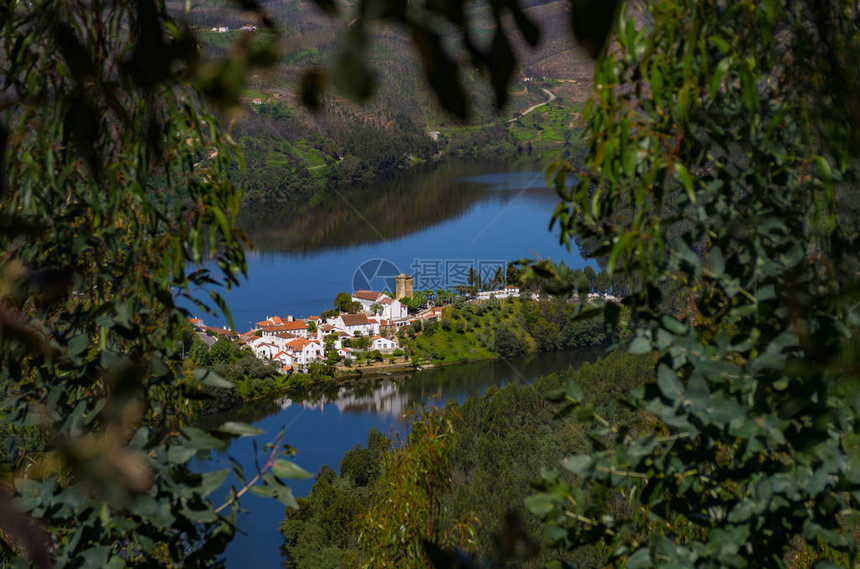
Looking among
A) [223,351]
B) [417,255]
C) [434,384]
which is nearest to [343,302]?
[417,255]

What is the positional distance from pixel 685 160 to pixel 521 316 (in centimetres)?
3069

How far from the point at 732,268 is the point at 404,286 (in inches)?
1288

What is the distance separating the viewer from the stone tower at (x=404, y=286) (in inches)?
1326

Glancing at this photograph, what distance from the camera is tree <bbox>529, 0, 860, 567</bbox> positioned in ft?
3.11

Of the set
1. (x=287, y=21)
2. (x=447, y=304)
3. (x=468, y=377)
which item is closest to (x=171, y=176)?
(x=287, y=21)

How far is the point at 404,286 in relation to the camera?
3372cm

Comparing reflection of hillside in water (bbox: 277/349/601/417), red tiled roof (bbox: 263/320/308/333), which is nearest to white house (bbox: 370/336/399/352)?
reflection of hillside in water (bbox: 277/349/601/417)

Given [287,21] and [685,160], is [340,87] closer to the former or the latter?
[287,21]

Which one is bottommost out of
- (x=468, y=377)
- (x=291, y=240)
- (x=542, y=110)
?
(x=468, y=377)

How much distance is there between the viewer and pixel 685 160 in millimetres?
1102

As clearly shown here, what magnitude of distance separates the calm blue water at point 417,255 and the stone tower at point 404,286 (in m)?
0.39

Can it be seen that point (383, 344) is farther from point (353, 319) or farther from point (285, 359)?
point (285, 359)

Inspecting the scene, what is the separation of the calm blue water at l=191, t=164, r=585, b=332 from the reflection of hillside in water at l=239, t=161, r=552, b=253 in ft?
0.69

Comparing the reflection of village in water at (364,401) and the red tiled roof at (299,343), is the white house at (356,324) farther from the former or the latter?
the reflection of village in water at (364,401)
